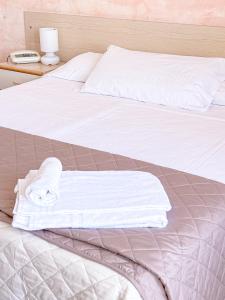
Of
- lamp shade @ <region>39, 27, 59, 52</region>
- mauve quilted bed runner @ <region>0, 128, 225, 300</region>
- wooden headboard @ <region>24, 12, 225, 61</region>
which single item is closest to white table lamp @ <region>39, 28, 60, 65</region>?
lamp shade @ <region>39, 27, 59, 52</region>

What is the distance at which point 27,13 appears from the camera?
3342mm

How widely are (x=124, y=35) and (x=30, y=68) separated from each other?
2.68ft

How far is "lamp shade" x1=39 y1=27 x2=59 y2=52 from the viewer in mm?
3085

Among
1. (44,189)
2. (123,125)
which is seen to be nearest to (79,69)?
(123,125)

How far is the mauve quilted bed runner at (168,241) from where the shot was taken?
1007 millimetres

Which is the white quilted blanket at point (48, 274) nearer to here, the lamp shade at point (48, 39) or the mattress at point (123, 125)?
the mattress at point (123, 125)

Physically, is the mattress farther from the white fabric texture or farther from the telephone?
the telephone

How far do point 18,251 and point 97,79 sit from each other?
1570 mm

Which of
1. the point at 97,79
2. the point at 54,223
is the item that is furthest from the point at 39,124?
the point at 54,223

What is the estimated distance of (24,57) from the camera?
127 inches

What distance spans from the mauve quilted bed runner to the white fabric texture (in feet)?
0.09

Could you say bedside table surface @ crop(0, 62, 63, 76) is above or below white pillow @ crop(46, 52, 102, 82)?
below

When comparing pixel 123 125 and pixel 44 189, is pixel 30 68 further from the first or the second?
pixel 44 189

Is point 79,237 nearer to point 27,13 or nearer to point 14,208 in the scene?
point 14,208
